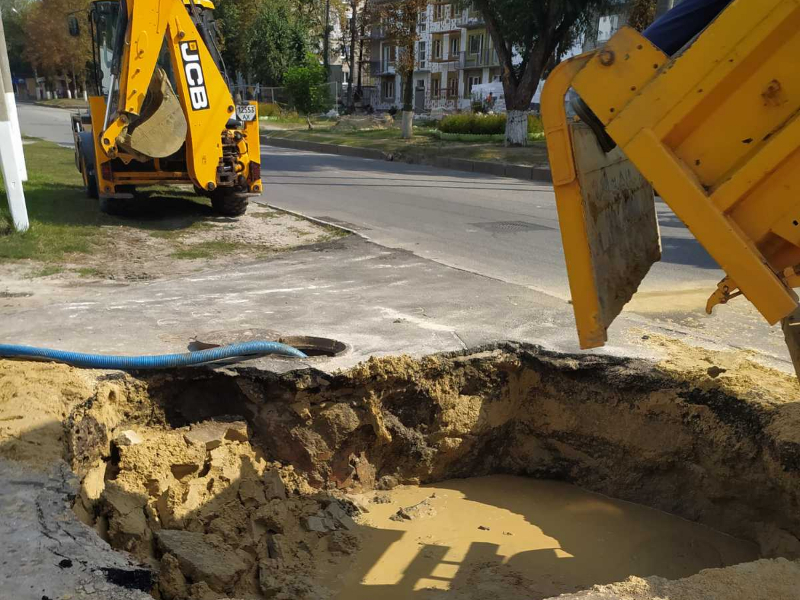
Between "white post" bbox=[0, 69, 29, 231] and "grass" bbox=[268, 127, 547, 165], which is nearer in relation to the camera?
"white post" bbox=[0, 69, 29, 231]

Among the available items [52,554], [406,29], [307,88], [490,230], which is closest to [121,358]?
[52,554]

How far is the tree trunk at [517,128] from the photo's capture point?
2145 cm

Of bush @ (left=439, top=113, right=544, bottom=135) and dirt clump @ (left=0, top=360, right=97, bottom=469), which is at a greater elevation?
bush @ (left=439, top=113, right=544, bottom=135)

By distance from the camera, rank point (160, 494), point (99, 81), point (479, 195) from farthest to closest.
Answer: point (479, 195) → point (99, 81) → point (160, 494)

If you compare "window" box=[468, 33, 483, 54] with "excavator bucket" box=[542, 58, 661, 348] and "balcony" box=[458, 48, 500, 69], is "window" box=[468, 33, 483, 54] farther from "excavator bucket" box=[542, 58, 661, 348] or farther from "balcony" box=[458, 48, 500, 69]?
"excavator bucket" box=[542, 58, 661, 348]

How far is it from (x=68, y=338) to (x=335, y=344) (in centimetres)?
194

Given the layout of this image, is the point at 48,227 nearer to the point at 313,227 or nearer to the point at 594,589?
the point at 313,227

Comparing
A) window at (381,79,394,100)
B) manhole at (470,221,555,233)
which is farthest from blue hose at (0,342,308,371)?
window at (381,79,394,100)

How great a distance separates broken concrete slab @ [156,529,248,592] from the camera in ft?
11.1

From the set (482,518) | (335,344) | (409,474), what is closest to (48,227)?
(335,344)

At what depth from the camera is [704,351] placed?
5.27m

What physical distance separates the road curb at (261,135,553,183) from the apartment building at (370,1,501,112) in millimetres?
25839

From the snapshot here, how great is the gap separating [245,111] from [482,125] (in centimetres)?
1652

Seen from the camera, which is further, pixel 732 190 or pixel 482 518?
pixel 482 518
